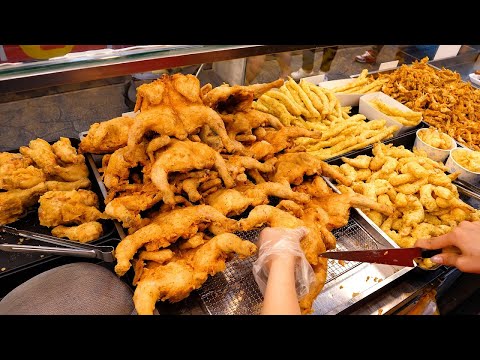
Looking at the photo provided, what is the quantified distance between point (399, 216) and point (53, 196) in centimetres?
271

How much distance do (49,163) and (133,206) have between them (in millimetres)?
788

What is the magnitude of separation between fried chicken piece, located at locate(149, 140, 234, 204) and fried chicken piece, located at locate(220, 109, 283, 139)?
41 cm

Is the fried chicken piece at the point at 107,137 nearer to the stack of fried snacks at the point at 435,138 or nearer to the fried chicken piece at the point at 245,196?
the fried chicken piece at the point at 245,196

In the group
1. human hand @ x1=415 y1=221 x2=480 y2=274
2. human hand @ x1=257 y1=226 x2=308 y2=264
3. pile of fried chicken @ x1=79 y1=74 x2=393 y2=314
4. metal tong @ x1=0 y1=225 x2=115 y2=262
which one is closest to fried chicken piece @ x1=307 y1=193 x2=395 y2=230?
pile of fried chicken @ x1=79 y1=74 x2=393 y2=314

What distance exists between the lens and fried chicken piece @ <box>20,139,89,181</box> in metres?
2.38

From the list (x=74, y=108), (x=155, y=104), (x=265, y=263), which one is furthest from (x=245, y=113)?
(x=74, y=108)

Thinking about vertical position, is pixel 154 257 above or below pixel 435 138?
above

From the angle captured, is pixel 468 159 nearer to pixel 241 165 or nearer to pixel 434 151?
pixel 434 151

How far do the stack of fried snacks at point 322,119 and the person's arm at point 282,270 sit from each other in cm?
142

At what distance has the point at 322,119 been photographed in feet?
12.0

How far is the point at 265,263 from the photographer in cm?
197

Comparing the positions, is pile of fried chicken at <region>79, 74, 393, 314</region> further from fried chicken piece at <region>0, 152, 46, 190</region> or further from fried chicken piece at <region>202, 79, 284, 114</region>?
fried chicken piece at <region>0, 152, 46, 190</region>

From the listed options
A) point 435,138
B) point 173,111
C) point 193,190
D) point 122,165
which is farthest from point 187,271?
point 435,138
